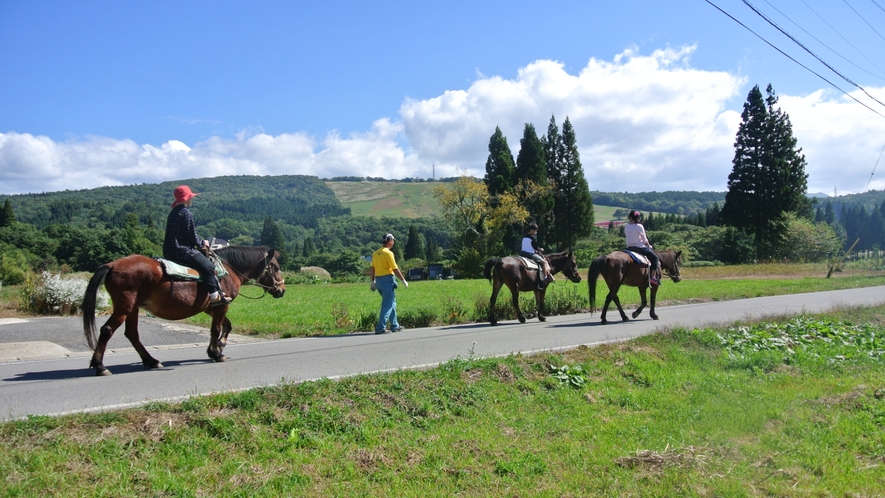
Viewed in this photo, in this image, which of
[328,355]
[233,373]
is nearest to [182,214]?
[233,373]

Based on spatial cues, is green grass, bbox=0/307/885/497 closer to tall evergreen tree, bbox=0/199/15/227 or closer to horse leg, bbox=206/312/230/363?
horse leg, bbox=206/312/230/363

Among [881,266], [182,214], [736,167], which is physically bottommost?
[881,266]

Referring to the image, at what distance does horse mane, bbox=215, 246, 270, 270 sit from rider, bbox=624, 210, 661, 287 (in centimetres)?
929

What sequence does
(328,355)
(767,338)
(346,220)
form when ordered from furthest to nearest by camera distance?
(346,220) < (767,338) < (328,355)

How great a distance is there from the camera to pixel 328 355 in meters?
9.82

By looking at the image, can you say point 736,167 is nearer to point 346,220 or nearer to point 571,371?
point 571,371

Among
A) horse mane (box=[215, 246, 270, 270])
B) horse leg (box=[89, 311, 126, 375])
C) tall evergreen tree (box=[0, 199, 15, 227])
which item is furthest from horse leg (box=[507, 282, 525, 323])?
tall evergreen tree (box=[0, 199, 15, 227])

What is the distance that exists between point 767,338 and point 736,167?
58784mm

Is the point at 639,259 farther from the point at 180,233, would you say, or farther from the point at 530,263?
the point at 180,233

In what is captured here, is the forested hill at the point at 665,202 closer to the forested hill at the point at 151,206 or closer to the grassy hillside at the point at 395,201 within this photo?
the grassy hillside at the point at 395,201

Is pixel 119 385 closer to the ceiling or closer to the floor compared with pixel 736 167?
closer to the floor

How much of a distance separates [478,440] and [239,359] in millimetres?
5153

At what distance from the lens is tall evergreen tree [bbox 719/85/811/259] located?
6103 cm

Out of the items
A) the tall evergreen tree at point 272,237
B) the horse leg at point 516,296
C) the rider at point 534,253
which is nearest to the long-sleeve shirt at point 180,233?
the horse leg at point 516,296
